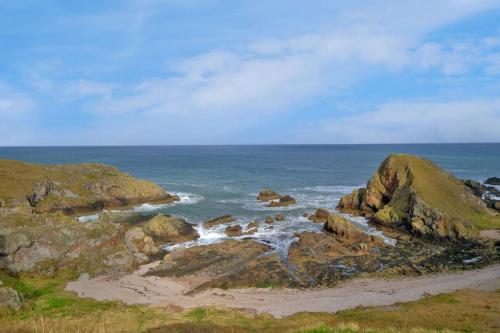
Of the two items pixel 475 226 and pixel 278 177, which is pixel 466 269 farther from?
pixel 278 177

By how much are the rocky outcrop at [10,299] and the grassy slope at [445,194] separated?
56.6m

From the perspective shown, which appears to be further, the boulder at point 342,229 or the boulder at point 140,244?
the boulder at point 342,229

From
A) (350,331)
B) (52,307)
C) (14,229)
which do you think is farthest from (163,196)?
(350,331)

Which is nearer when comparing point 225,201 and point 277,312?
point 277,312

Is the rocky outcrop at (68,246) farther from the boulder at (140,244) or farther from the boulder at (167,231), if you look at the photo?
the boulder at (167,231)

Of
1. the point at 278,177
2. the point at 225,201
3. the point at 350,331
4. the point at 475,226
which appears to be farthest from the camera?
the point at 278,177

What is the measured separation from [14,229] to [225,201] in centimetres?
4423

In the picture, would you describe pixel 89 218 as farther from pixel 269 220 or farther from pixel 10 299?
pixel 10 299

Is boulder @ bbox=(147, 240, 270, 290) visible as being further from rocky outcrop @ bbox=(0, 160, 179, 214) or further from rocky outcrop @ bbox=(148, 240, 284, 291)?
rocky outcrop @ bbox=(0, 160, 179, 214)

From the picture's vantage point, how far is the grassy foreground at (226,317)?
24006mm

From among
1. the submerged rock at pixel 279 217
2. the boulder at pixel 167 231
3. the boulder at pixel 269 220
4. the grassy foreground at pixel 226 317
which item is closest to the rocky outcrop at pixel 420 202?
the submerged rock at pixel 279 217

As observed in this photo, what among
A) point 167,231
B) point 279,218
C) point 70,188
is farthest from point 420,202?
point 70,188

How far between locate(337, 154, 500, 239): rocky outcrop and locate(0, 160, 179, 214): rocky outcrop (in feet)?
145

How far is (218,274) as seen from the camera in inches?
1642
